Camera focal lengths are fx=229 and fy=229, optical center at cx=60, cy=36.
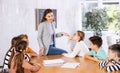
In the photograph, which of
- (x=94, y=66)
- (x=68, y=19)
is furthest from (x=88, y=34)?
(x=94, y=66)

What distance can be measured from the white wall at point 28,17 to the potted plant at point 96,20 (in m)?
0.39

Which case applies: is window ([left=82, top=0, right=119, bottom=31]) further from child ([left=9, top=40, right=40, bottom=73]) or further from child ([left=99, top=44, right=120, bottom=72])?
child ([left=9, top=40, right=40, bottom=73])

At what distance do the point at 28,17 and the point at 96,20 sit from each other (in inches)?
73.2

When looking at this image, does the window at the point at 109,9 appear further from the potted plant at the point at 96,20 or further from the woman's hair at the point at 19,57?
the woman's hair at the point at 19,57

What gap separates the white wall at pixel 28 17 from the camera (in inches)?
225

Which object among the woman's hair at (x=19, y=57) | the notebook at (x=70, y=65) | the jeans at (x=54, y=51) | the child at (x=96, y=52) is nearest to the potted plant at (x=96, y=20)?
the jeans at (x=54, y=51)

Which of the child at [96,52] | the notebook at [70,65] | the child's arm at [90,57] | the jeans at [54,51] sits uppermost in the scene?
the child at [96,52]

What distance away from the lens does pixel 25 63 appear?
8.02ft

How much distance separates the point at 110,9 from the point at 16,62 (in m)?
4.97

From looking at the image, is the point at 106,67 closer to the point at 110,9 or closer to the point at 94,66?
the point at 94,66

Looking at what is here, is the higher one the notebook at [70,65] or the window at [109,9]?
the window at [109,9]

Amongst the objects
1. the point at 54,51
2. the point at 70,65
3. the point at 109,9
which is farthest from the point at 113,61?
the point at 109,9

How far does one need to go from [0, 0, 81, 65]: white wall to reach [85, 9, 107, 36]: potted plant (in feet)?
1.28

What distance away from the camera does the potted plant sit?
6.32 meters
